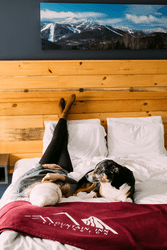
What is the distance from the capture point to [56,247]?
3.17ft

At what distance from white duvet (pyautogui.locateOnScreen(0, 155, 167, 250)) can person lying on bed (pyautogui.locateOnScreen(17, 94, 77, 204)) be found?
8 centimetres

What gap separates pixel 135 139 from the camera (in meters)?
2.37

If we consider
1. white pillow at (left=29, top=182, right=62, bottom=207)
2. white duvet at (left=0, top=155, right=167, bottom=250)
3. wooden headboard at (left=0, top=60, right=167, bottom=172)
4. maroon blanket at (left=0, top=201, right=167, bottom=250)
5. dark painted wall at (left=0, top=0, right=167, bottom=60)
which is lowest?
white duvet at (left=0, top=155, right=167, bottom=250)

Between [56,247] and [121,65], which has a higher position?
[121,65]

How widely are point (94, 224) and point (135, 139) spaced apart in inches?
55.5

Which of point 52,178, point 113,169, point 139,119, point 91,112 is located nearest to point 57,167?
point 52,178

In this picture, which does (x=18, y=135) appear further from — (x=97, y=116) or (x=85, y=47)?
(x=85, y=47)

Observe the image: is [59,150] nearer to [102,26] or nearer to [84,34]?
[84,34]

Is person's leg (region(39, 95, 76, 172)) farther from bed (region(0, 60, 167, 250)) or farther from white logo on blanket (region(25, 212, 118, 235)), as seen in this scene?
white logo on blanket (region(25, 212, 118, 235))

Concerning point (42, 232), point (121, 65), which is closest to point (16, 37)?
point (121, 65)

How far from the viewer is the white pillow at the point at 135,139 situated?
7.59ft

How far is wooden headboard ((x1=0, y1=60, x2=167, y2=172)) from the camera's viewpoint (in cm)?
240

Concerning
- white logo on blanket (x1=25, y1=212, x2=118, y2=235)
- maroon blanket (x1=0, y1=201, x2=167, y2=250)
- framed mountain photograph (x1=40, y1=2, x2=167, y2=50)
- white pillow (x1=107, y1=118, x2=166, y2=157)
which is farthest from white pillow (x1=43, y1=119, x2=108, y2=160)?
white logo on blanket (x1=25, y1=212, x2=118, y2=235)

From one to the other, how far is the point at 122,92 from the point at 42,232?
6.04 feet
